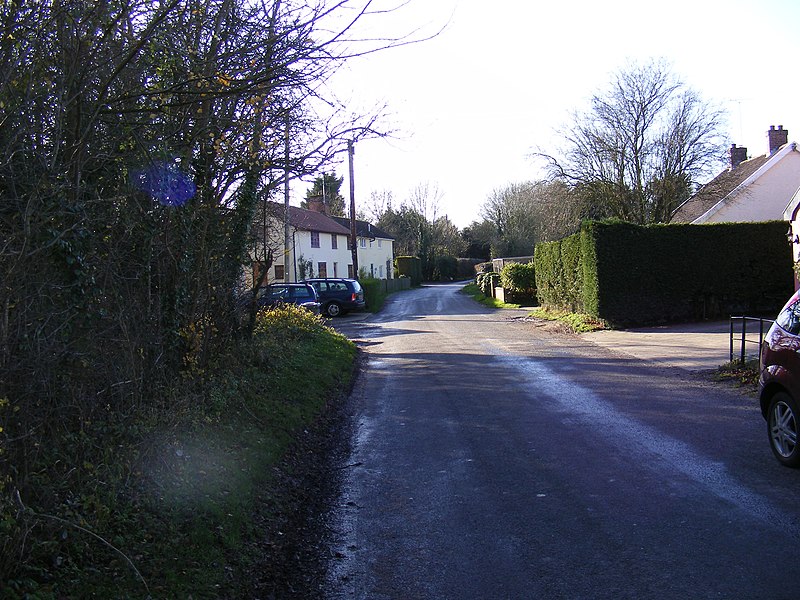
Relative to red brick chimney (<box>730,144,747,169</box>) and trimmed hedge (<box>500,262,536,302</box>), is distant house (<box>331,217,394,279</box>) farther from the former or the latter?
red brick chimney (<box>730,144,747,169</box>)

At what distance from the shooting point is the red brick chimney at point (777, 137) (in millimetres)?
38375

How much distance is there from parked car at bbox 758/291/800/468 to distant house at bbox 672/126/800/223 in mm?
29448

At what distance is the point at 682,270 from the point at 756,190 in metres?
15.7

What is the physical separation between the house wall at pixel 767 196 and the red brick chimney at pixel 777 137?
3920 millimetres

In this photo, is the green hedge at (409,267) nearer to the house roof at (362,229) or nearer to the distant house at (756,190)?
the house roof at (362,229)

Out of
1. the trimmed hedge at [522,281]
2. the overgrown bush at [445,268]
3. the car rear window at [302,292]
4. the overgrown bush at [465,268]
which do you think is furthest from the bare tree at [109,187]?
the overgrown bush at [465,268]

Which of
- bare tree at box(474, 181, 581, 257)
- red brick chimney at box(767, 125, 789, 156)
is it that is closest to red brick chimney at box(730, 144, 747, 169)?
red brick chimney at box(767, 125, 789, 156)

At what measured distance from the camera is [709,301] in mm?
23125

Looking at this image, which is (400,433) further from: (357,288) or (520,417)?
(357,288)

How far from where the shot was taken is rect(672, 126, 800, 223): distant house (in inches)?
1352

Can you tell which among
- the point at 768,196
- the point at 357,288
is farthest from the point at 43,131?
the point at 768,196

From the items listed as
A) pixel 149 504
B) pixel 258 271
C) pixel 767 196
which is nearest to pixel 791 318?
pixel 149 504

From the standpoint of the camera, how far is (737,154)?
4297 centimetres

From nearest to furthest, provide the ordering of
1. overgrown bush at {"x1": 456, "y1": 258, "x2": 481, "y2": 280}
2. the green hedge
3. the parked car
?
the parked car → the green hedge → overgrown bush at {"x1": 456, "y1": 258, "x2": 481, "y2": 280}
